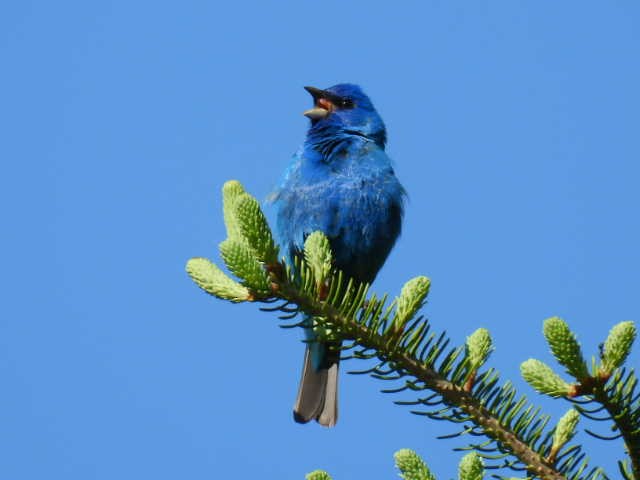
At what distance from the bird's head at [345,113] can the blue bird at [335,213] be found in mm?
358

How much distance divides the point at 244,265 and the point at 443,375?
2.38ft

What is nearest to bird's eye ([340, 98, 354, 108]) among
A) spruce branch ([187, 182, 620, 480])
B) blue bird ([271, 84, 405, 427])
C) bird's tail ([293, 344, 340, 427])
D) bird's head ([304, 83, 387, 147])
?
bird's head ([304, 83, 387, 147])

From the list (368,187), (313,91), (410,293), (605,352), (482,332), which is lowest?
(605,352)

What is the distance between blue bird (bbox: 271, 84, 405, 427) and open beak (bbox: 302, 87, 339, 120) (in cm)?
58

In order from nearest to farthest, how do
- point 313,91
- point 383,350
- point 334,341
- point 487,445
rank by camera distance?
point 487,445 → point 383,350 → point 334,341 → point 313,91

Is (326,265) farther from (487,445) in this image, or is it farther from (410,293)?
(487,445)

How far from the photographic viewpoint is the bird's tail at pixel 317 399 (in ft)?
16.4

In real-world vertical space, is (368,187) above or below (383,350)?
above

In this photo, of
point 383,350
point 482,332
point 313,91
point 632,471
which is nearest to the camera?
point 632,471

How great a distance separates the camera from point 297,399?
16.5 feet

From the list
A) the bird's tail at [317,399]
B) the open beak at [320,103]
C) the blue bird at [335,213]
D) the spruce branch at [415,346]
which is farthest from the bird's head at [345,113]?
the spruce branch at [415,346]

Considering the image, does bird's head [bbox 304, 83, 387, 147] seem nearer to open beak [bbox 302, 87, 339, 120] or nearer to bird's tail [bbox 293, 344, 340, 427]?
open beak [bbox 302, 87, 339, 120]

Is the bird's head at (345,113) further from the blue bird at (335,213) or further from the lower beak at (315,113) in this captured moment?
the blue bird at (335,213)

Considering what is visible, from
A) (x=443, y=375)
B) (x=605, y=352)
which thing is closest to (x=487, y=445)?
(x=443, y=375)
